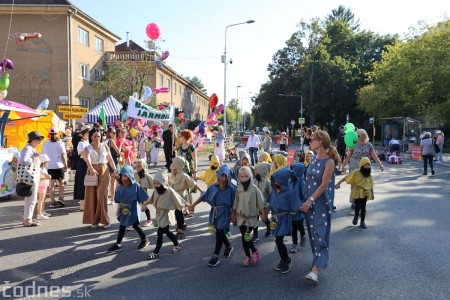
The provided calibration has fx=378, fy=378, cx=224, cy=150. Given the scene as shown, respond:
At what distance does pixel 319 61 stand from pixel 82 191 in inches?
1897

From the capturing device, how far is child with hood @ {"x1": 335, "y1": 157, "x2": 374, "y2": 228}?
23.6 feet

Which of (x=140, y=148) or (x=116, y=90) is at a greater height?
(x=116, y=90)

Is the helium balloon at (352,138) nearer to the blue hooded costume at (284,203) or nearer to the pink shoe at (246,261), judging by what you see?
the blue hooded costume at (284,203)

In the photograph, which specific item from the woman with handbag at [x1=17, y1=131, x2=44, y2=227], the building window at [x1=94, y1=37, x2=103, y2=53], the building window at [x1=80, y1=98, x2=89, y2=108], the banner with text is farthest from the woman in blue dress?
the building window at [x1=94, y1=37, x2=103, y2=53]

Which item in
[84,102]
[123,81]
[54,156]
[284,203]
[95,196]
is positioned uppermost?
[123,81]

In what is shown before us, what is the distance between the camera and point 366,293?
4.22 m

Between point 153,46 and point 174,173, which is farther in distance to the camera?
point 153,46

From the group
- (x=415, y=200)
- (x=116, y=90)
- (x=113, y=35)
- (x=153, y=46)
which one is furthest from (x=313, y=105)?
(x=415, y=200)

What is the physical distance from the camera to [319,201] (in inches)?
177

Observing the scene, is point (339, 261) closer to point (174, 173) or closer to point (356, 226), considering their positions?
point (356, 226)

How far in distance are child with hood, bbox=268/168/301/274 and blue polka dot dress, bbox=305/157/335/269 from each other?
307 mm

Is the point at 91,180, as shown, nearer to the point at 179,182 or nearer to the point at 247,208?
the point at 179,182

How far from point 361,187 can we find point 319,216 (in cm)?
314

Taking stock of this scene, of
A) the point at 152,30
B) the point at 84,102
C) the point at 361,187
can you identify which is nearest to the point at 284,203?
the point at 361,187
